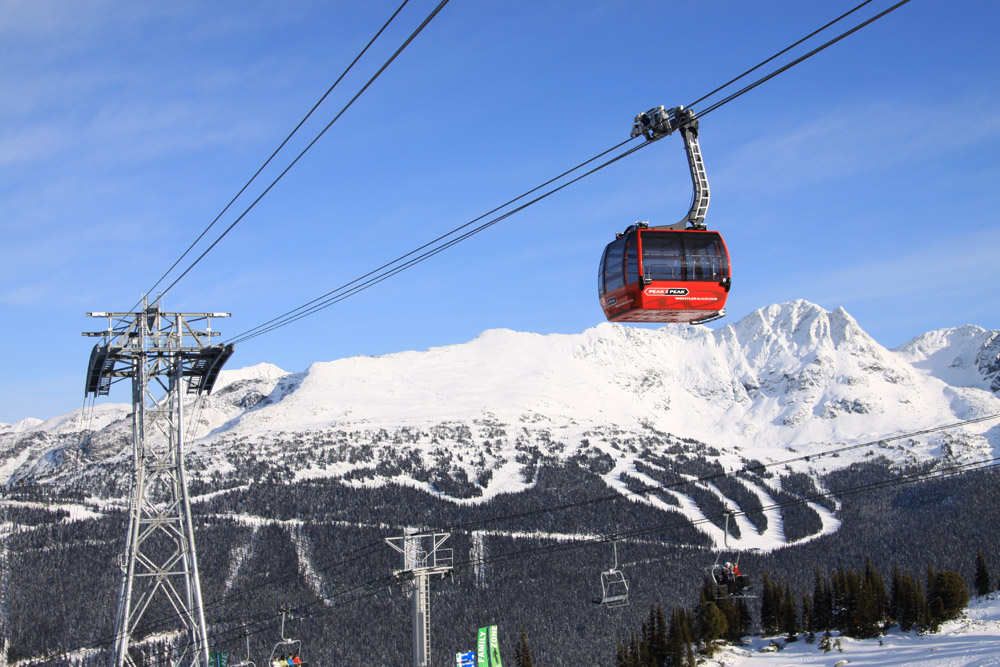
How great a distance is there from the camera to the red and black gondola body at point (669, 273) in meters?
24.1

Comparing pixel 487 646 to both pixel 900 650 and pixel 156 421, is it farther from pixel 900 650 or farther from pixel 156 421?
pixel 900 650

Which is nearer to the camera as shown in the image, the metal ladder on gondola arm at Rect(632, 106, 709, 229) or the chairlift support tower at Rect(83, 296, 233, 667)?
the metal ladder on gondola arm at Rect(632, 106, 709, 229)

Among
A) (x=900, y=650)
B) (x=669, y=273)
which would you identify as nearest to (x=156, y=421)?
(x=669, y=273)

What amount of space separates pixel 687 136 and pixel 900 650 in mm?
Result: 112519

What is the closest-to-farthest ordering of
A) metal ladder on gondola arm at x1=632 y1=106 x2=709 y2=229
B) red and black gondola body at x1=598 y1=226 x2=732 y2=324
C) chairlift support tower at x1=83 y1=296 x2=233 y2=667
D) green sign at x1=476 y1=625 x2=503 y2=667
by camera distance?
metal ladder on gondola arm at x1=632 y1=106 x2=709 y2=229, red and black gondola body at x1=598 y1=226 x2=732 y2=324, chairlift support tower at x1=83 y1=296 x2=233 y2=667, green sign at x1=476 y1=625 x2=503 y2=667

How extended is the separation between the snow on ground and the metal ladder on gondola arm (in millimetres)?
91996

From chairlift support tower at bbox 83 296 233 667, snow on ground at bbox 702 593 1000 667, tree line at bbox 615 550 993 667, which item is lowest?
snow on ground at bbox 702 593 1000 667

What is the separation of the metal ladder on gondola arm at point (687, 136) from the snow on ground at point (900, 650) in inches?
3622

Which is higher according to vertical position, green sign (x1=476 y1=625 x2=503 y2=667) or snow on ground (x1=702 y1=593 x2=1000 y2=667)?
green sign (x1=476 y1=625 x2=503 y2=667)

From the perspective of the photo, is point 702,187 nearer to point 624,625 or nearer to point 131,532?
point 131,532

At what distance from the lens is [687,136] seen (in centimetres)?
1977

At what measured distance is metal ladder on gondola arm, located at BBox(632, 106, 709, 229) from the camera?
18000mm

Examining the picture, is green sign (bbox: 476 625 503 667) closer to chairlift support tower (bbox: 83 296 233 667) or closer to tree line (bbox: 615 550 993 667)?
chairlift support tower (bbox: 83 296 233 667)

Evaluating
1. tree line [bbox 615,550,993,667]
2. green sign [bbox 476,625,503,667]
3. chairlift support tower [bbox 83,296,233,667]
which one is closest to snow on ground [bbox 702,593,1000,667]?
tree line [bbox 615,550,993,667]
